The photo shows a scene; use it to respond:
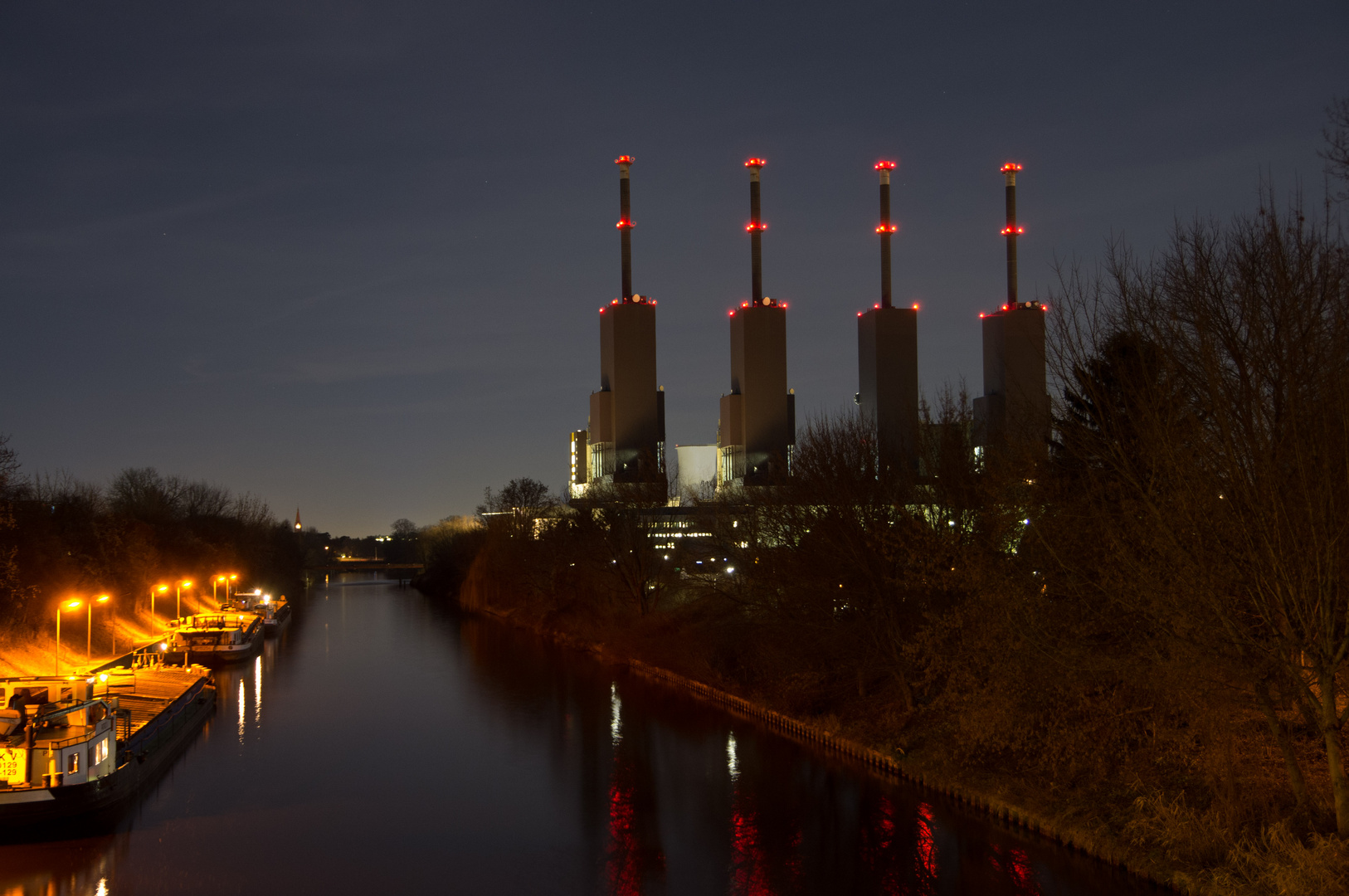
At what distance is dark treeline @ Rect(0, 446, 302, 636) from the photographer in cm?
2577

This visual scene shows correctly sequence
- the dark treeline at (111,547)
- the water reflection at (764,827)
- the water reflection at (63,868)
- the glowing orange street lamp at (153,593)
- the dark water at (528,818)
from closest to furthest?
the water reflection at (764,827) → the water reflection at (63,868) → the dark water at (528,818) → the dark treeline at (111,547) → the glowing orange street lamp at (153,593)

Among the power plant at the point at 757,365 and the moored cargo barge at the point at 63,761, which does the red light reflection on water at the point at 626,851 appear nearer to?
the moored cargo barge at the point at 63,761

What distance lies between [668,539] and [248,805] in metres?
22.9

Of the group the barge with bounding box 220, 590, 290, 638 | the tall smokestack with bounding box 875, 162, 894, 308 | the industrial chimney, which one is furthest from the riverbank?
the tall smokestack with bounding box 875, 162, 894, 308

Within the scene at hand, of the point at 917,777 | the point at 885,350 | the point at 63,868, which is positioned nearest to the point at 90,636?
the point at 63,868

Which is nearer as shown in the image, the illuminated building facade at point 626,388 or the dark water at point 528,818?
the dark water at point 528,818

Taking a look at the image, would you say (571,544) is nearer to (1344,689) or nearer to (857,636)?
(857,636)

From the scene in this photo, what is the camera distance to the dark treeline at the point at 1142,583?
857 centimetres

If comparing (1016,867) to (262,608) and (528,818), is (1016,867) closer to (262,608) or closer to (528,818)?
(528,818)

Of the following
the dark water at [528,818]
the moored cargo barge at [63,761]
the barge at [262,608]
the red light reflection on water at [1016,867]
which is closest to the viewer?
the red light reflection on water at [1016,867]

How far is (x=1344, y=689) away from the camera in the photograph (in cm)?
972

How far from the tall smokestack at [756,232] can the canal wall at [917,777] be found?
97.0 ft

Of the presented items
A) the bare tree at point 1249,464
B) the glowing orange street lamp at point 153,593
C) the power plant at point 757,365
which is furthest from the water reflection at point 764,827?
the power plant at point 757,365

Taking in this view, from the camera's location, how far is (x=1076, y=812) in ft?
41.2
